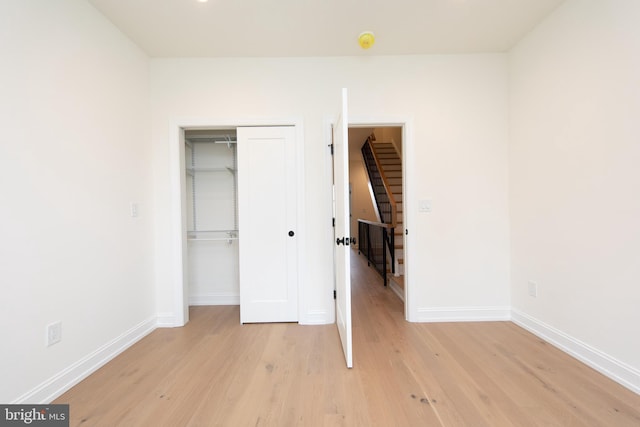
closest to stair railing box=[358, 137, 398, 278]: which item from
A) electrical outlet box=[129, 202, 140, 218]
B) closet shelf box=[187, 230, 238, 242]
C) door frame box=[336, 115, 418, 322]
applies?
door frame box=[336, 115, 418, 322]

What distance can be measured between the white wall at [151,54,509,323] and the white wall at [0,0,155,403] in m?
0.37

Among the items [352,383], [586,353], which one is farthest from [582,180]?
[352,383]

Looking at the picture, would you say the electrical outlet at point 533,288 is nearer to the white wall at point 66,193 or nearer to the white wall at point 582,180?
the white wall at point 582,180

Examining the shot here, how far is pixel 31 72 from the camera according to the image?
4.90 feet

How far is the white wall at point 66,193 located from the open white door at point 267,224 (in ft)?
3.06

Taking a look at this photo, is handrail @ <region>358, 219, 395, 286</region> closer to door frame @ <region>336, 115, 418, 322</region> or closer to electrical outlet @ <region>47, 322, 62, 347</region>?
door frame @ <region>336, 115, 418, 322</region>

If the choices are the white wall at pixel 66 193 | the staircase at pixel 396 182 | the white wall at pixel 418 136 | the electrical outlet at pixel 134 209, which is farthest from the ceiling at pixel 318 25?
the staircase at pixel 396 182

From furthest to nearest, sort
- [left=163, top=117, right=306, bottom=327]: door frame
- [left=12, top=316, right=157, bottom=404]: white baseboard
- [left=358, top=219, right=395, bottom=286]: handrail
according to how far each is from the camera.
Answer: [left=358, top=219, right=395, bottom=286]: handrail
[left=163, top=117, right=306, bottom=327]: door frame
[left=12, top=316, right=157, bottom=404]: white baseboard

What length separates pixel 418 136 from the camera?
2.56 metres

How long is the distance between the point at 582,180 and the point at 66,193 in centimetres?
359

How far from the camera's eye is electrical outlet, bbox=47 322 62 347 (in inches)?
60.9

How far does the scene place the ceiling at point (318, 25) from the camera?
1.92 meters

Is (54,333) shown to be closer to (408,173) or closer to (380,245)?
(408,173)

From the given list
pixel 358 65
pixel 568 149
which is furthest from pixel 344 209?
pixel 568 149
